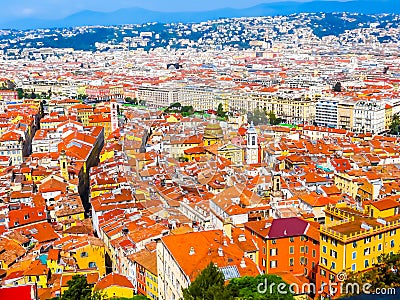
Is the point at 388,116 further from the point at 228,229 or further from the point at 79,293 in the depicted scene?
the point at 79,293

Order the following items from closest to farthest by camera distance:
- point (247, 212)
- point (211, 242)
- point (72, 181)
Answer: point (211, 242) < point (247, 212) < point (72, 181)

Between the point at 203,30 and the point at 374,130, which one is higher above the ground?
the point at 203,30

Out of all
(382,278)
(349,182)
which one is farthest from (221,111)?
(382,278)

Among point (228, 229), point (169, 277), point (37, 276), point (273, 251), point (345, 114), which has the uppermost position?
point (228, 229)

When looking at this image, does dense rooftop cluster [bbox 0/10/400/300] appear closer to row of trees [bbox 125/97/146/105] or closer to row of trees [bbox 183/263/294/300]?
row of trees [bbox 183/263/294/300]

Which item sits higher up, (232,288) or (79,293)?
(232,288)

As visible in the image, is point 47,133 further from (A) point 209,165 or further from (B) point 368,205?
(B) point 368,205

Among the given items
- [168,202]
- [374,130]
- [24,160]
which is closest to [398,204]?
[168,202]

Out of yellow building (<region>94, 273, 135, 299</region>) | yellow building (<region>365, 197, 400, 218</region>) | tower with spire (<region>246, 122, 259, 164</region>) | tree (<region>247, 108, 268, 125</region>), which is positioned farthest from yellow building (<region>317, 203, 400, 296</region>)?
tree (<region>247, 108, 268, 125</region>)
